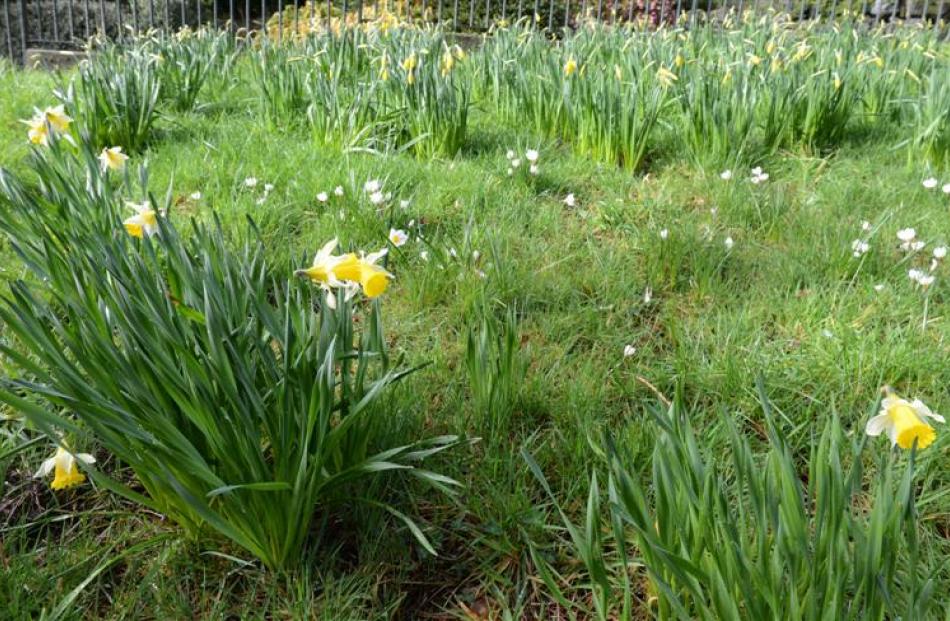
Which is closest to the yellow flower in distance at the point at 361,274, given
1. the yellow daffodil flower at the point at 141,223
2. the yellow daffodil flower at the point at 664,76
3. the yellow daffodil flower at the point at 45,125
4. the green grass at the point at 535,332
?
the green grass at the point at 535,332

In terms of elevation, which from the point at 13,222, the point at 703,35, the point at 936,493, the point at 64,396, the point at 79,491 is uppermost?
the point at 703,35

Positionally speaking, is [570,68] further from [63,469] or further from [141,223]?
[63,469]

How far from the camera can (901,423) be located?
3.95 ft

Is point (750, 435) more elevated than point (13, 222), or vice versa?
point (13, 222)

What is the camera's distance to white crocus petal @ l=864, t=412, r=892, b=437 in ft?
3.97

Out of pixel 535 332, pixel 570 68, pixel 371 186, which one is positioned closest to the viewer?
pixel 535 332

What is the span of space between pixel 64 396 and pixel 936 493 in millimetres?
1588

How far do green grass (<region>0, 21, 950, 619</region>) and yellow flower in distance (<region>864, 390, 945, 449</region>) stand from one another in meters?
0.21

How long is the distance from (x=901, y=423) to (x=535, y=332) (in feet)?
3.80

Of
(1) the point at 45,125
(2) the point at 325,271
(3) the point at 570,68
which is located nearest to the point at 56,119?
(1) the point at 45,125

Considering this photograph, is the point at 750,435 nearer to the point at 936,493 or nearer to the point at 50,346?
the point at 936,493

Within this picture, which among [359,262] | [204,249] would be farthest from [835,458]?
[204,249]

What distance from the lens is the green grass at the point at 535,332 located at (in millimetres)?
1534

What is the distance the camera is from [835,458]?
119cm
